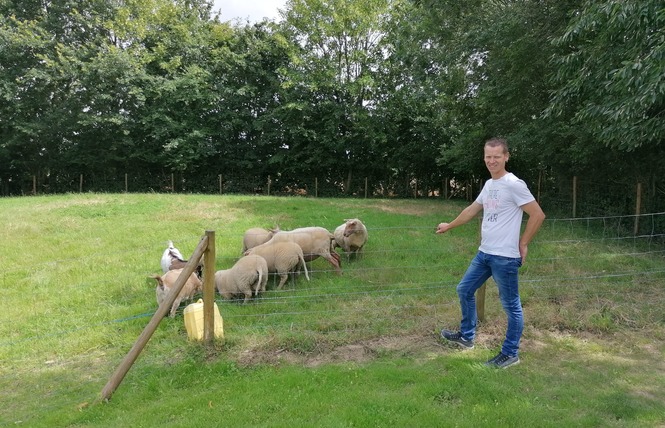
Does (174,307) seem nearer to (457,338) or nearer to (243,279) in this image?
(243,279)

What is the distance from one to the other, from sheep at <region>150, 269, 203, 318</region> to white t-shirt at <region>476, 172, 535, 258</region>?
375cm

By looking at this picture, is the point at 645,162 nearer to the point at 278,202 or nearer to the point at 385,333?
the point at 385,333

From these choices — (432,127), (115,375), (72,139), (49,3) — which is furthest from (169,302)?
(49,3)

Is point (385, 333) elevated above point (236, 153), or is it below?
below

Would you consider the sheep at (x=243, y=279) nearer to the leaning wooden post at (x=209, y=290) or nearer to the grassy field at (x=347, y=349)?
the grassy field at (x=347, y=349)

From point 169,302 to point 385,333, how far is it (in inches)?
96.7

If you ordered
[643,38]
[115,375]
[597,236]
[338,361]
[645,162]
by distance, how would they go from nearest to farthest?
[115,375]
[338,361]
[643,38]
[597,236]
[645,162]

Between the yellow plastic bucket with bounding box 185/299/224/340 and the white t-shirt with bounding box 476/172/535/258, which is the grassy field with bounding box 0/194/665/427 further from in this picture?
the white t-shirt with bounding box 476/172/535/258

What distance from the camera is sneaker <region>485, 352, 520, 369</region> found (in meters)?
4.14

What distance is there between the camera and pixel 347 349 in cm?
468

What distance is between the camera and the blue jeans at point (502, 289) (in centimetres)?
390

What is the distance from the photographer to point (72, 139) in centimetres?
2623

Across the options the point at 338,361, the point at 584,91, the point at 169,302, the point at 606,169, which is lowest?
the point at 338,361

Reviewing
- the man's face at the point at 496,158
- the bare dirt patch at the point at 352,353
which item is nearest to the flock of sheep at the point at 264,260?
the bare dirt patch at the point at 352,353
